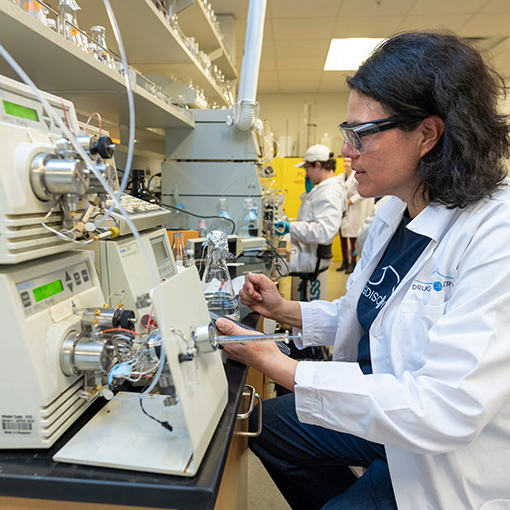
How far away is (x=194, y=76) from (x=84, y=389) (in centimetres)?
291

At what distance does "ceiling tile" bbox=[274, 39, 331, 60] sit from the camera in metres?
4.97

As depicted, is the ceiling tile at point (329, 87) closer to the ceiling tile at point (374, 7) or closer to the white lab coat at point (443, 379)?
the ceiling tile at point (374, 7)

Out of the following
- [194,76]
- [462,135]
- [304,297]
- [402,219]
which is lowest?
[304,297]

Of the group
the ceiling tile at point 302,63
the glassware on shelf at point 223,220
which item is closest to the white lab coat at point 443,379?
the glassware on shelf at point 223,220

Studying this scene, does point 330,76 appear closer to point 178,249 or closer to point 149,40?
point 149,40

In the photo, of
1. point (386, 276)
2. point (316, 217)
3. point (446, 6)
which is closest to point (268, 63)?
point (446, 6)

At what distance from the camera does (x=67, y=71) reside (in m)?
1.27

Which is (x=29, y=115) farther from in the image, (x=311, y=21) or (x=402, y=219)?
(x=311, y=21)

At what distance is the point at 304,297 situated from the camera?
362 centimetres

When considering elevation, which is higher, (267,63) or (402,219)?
(267,63)

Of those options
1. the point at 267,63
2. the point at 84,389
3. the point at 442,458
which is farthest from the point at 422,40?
the point at 267,63

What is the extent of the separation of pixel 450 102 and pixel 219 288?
851mm

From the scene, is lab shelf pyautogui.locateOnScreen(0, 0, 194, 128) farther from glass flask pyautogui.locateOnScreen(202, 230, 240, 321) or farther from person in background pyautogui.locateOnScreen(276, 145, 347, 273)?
person in background pyautogui.locateOnScreen(276, 145, 347, 273)

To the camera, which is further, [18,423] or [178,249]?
[178,249]
